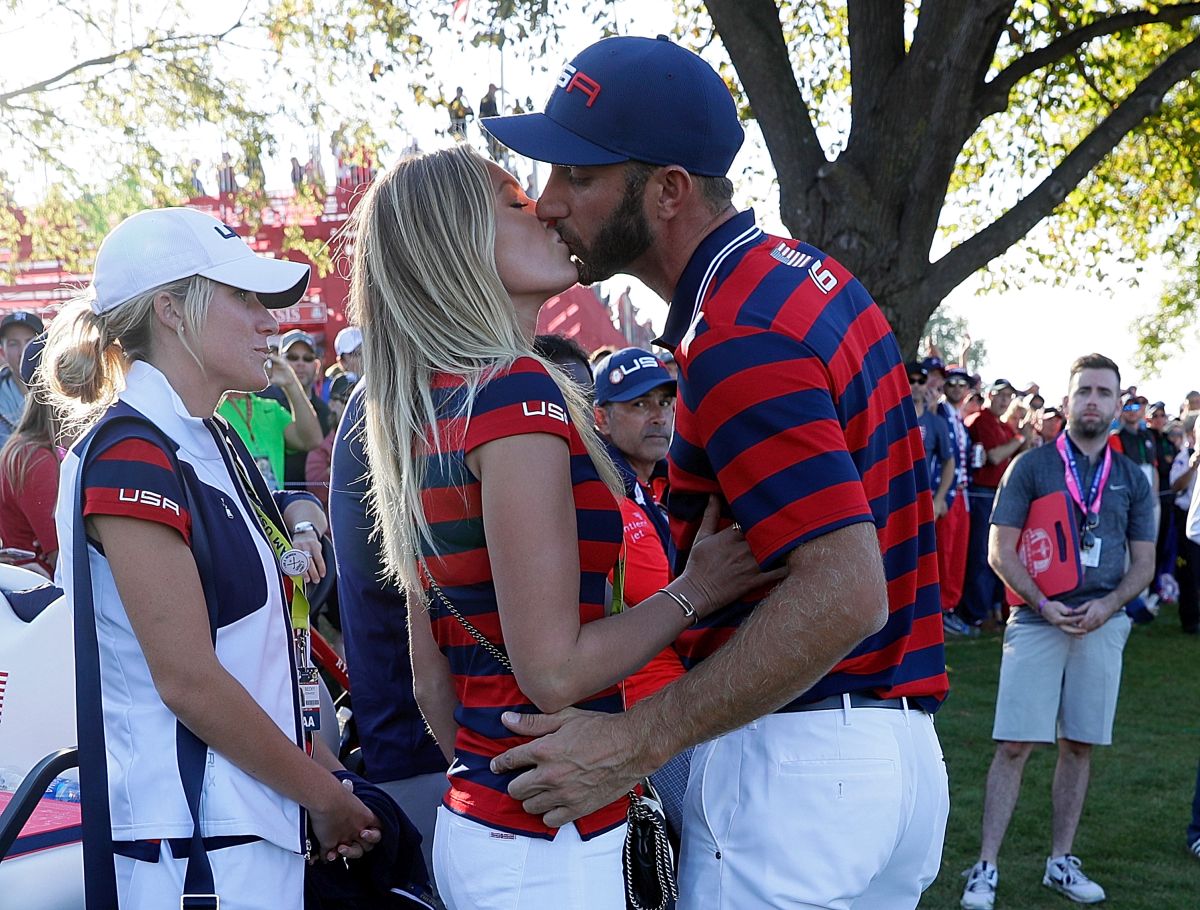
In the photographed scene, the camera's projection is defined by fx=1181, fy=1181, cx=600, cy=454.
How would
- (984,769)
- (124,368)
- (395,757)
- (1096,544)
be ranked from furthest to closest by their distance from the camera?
(984,769), (1096,544), (395,757), (124,368)

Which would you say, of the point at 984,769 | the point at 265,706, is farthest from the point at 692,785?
the point at 984,769

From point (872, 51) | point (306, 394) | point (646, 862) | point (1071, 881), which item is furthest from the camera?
point (306, 394)

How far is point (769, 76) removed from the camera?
26.6 feet

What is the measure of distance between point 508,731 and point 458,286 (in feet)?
2.60

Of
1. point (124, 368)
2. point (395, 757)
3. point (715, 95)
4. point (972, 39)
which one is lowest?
point (395, 757)

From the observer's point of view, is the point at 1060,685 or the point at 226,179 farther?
the point at 226,179

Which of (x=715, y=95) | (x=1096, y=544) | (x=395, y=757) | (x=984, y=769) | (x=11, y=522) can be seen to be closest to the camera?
(x=715, y=95)

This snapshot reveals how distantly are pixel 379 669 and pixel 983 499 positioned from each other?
10.7m

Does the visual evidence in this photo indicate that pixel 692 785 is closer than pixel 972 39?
Yes

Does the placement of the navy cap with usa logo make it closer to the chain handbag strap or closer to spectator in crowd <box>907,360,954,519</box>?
the chain handbag strap

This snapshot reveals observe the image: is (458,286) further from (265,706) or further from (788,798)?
(788,798)

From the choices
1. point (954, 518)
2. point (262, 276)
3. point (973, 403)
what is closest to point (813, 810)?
point (262, 276)

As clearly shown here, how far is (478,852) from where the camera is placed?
6.59 feet

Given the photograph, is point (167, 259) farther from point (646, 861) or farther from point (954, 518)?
Answer: point (954, 518)
